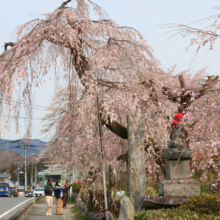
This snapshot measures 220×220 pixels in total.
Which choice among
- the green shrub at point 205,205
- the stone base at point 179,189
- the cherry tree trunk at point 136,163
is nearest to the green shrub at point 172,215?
the green shrub at point 205,205

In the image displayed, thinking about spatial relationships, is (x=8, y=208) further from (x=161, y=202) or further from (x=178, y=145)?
(x=178, y=145)

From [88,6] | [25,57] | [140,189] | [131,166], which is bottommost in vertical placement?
[140,189]

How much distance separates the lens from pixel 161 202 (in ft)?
28.2

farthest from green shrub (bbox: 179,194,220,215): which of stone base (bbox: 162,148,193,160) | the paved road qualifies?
the paved road

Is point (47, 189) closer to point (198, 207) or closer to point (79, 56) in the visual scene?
point (79, 56)

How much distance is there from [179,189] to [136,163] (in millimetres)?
1722

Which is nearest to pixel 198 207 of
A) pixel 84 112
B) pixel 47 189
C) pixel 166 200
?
pixel 166 200

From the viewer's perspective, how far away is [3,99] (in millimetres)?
7891

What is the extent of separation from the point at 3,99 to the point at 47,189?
8.77 metres

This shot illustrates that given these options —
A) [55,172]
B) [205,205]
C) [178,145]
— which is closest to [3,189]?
[55,172]

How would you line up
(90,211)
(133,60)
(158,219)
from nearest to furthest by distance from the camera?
(158,219), (133,60), (90,211)

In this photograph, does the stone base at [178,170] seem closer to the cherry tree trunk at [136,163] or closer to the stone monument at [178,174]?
the stone monument at [178,174]

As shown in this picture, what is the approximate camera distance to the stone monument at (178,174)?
873cm

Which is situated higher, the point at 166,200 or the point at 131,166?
the point at 131,166
